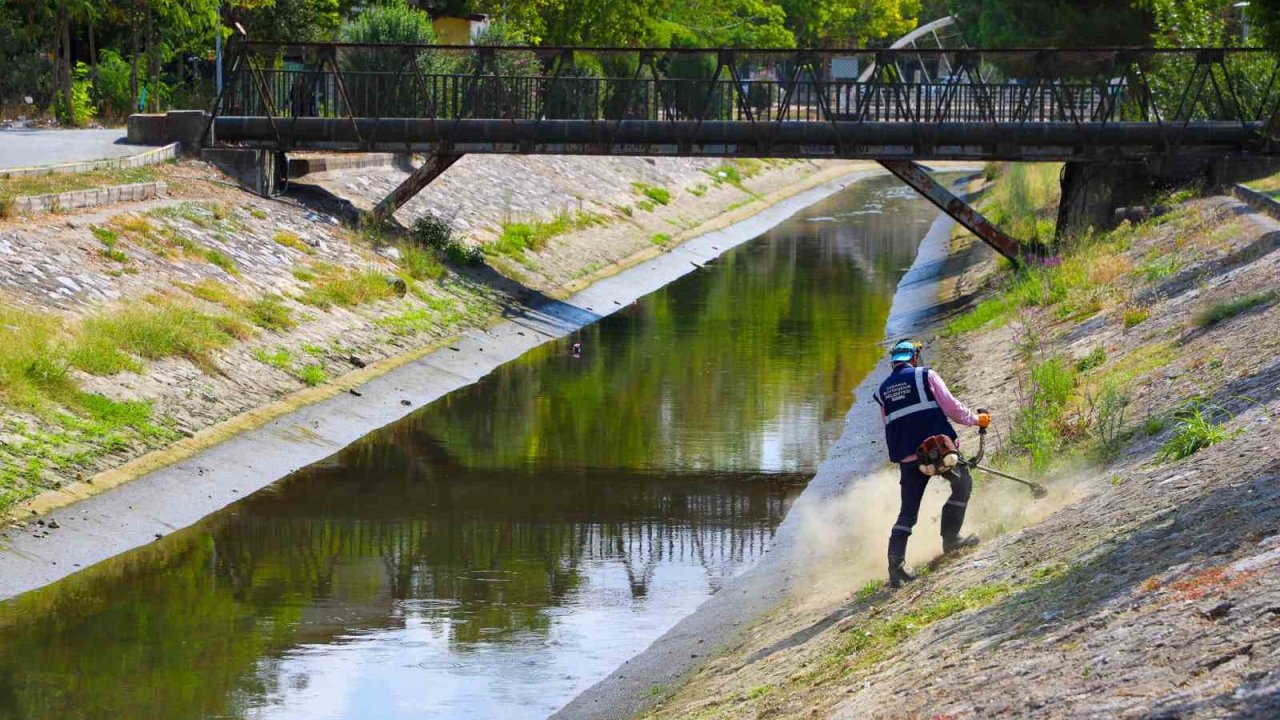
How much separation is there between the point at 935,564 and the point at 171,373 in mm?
13566

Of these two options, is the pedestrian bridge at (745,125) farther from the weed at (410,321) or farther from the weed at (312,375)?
the weed at (312,375)

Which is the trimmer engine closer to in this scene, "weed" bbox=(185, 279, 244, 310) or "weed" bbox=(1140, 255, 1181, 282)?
"weed" bbox=(1140, 255, 1181, 282)

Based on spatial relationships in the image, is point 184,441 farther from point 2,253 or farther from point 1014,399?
point 1014,399

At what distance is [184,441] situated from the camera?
77.2ft

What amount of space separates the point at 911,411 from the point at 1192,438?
3.08 metres

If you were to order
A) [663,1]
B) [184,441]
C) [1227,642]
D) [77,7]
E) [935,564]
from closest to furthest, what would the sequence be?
1. [1227,642]
2. [935,564]
3. [184,441]
4. [77,7]
5. [663,1]

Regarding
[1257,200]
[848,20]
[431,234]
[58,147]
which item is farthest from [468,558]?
[848,20]

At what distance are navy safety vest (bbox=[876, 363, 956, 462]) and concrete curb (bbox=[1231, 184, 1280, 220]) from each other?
19479 mm

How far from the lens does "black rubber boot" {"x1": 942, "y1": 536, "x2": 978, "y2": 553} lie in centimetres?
1585

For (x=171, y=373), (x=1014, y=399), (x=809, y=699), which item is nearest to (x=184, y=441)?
(x=171, y=373)

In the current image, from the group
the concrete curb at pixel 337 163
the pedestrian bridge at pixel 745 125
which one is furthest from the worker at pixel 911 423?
the concrete curb at pixel 337 163

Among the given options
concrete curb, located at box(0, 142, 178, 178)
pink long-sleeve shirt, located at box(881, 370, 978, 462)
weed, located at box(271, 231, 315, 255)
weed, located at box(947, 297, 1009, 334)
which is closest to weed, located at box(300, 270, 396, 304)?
weed, located at box(271, 231, 315, 255)

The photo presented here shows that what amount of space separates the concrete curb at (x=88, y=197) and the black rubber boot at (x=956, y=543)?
19.0m

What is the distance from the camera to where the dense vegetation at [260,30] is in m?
49.0
